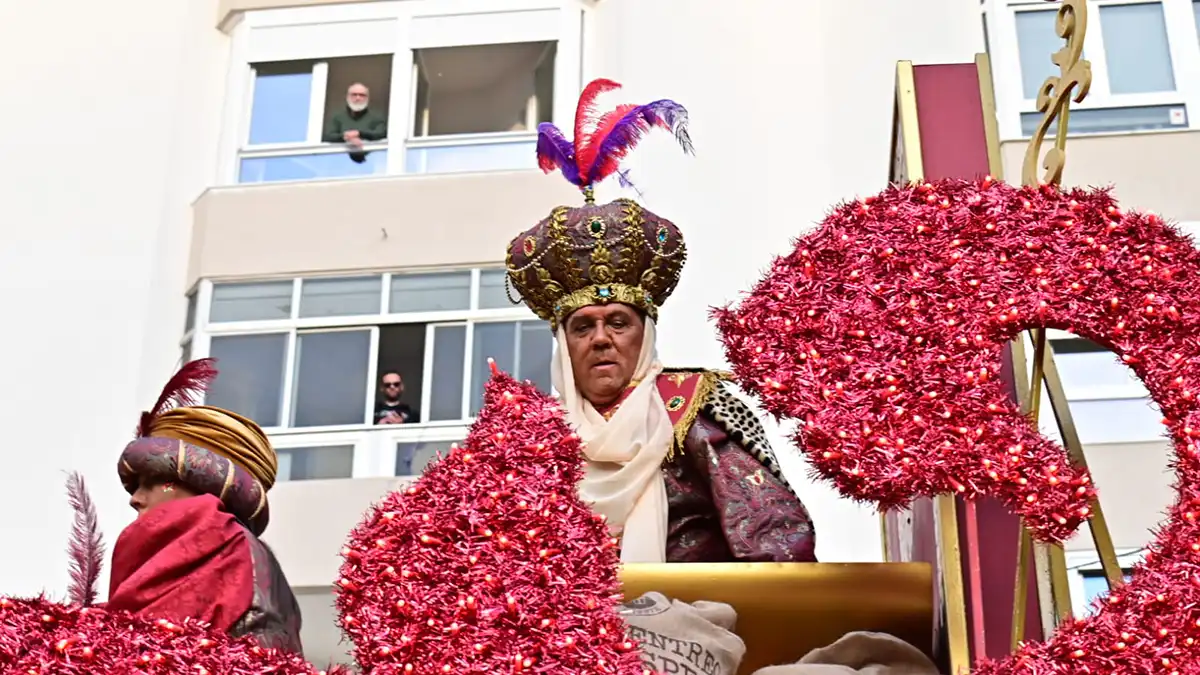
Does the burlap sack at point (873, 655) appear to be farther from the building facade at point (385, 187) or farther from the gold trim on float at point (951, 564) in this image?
the building facade at point (385, 187)

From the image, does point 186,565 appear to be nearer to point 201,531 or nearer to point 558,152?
point 201,531

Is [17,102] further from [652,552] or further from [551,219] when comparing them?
[652,552]

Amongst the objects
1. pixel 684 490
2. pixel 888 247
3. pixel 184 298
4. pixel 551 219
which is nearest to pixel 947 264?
pixel 888 247

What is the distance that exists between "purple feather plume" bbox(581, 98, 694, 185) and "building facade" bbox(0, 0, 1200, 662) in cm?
237

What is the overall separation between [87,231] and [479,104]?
5.89 feet

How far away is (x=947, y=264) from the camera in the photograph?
353cm

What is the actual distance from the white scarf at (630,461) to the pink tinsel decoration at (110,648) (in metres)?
0.82

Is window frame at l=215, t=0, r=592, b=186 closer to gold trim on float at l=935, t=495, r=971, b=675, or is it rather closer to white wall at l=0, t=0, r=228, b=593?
white wall at l=0, t=0, r=228, b=593

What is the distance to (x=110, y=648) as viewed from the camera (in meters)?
3.21

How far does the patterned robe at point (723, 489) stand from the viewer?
382 centimetres

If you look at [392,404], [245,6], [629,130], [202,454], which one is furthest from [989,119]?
[245,6]

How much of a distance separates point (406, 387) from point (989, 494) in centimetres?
475

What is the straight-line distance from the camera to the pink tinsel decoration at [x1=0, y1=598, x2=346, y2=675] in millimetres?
3172

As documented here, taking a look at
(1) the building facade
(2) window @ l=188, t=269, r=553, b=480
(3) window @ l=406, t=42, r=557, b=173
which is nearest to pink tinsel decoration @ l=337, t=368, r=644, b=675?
(1) the building facade
